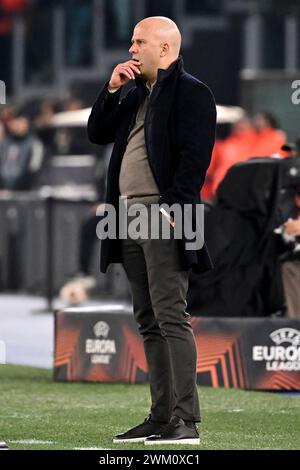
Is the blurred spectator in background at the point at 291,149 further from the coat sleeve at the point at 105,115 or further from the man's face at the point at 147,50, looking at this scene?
the man's face at the point at 147,50

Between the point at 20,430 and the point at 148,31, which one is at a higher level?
the point at 148,31

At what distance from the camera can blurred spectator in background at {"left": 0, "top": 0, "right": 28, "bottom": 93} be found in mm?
29531

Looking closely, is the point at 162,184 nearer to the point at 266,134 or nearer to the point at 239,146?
the point at 266,134

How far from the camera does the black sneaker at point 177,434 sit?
8.44m

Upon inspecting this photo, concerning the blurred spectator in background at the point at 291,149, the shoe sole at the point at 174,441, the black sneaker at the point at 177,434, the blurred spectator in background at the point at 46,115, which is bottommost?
the shoe sole at the point at 174,441

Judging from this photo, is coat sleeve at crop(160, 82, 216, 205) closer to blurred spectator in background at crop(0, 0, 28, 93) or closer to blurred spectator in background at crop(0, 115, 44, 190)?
blurred spectator in background at crop(0, 115, 44, 190)

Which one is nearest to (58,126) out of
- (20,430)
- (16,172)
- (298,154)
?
(16,172)

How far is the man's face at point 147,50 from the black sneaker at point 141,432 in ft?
5.50

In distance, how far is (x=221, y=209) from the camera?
41.8 ft

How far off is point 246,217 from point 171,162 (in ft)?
14.2

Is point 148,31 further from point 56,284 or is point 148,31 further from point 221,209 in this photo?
point 56,284

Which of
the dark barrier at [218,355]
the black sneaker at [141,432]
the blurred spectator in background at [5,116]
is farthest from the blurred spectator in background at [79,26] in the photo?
the black sneaker at [141,432]

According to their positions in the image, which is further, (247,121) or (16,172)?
(16,172)

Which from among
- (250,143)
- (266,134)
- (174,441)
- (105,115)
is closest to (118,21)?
(250,143)
